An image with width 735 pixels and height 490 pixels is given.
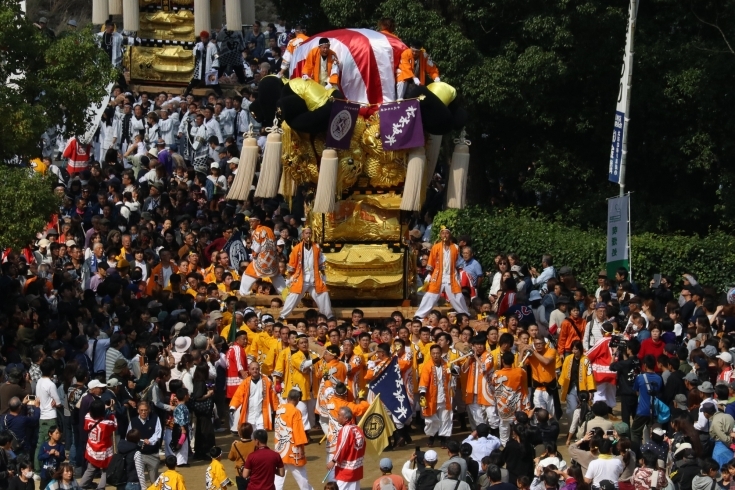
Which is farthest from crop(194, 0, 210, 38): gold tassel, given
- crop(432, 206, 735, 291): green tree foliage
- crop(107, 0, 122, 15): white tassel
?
crop(432, 206, 735, 291): green tree foliage

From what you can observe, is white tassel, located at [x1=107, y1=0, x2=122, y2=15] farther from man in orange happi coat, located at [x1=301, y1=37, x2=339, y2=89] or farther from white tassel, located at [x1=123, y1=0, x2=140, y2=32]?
man in orange happi coat, located at [x1=301, y1=37, x2=339, y2=89]

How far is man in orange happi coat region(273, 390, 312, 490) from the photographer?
19.3m

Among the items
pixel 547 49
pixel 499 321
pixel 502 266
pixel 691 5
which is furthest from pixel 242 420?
pixel 691 5

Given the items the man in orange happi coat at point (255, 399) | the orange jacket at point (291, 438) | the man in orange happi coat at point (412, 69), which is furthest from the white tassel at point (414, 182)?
the orange jacket at point (291, 438)

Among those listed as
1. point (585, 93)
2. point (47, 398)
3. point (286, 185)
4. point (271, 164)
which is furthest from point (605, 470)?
point (585, 93)

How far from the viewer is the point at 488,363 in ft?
71.8

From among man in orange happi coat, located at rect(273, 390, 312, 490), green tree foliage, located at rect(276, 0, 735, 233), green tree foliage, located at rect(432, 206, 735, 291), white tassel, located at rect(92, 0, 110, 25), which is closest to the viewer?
man in orange happi coat, located at rect(273, 390, 312, 490)

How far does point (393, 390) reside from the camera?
850 inches

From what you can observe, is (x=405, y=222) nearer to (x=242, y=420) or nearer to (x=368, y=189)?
(x=368, y=189)

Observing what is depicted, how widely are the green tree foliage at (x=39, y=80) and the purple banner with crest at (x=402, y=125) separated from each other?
386 centimetres

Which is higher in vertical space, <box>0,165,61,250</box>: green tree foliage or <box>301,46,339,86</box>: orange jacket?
<box>301,46,339,86</box>: orange jacket

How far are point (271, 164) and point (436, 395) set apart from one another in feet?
16.8

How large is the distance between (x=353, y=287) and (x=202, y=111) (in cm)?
750

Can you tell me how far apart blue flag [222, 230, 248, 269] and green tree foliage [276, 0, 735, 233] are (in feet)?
15.9
